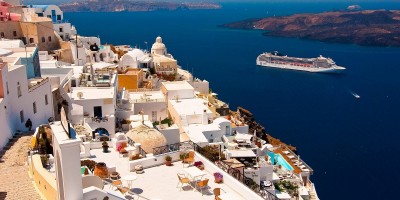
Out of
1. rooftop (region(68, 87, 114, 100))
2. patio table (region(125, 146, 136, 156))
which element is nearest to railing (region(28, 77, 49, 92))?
rooftop (region(68, 87, 114, 100))

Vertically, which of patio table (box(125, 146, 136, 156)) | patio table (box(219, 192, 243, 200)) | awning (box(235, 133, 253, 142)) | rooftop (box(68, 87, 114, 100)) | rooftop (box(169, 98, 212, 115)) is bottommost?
awning (box(235, 133, 253, 142))

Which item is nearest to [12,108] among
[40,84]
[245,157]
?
[40,84]

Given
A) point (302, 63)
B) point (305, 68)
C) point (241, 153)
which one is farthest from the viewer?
point (302, 63)

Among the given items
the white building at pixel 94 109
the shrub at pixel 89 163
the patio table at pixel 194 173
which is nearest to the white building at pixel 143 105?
the white building at pixel 94 109

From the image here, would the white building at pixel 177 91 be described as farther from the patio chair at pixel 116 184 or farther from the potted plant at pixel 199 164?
the patio chair at pixel 116 184

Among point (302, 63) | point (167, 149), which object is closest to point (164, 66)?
point (167, 149)

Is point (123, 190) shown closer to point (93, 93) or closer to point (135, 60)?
point (93, 93)

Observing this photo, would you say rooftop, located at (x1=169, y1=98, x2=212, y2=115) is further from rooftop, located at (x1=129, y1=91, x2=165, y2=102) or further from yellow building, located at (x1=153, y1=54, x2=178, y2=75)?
yellow building, located at (x1=153, y1=54, x2=178, y2=75)
